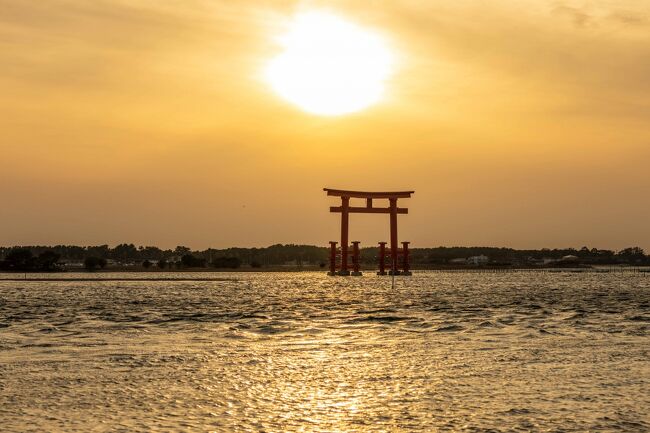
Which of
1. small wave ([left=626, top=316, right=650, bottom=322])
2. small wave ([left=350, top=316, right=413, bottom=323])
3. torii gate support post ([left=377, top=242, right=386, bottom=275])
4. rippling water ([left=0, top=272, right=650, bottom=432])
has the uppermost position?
torii gate support post ([left=377, top=242, right=386, bottom=275])

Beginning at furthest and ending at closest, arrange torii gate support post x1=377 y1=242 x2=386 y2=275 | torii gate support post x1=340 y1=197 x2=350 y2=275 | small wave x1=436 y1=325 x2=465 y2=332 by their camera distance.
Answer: torii gate support post x1=377 y1=242 x2=386 y2=275, torii gate support post x1=340 y1=197 x2=350 y2=275, small wave x1=436 y1=325 x2=465 y2=332

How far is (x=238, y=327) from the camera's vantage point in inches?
1109

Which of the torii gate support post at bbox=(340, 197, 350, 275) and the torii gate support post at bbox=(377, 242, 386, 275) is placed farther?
the torii gate support post at bbox=(377, 242, 386, 275)

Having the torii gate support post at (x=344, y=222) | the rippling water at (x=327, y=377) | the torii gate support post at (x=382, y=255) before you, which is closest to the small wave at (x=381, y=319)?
the rippling water at (x=327, y=377)

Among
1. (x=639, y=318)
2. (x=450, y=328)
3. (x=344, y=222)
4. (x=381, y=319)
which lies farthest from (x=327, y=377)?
(x=344, y=222)

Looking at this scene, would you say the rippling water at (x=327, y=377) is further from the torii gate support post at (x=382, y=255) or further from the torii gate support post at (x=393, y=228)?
the torii gate support post at (x=382, y=255)

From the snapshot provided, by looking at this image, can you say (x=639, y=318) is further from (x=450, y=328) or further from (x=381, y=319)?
(x=381, y=319)

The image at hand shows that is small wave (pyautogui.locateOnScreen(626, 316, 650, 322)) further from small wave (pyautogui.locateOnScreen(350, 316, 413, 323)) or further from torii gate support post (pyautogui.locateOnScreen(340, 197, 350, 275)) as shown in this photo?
torii gate support post (pyautogui.locateOnScreen(340, 197, 350, 275))

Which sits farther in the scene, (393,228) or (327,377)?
(393,228)

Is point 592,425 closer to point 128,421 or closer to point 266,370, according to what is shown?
point 128,421

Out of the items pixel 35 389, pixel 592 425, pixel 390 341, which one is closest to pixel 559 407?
pixel 592 425

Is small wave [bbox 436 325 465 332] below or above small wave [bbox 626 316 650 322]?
below

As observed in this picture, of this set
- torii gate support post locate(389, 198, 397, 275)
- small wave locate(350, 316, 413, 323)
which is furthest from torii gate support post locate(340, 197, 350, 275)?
small wave locate(350, 316, 413, 323)

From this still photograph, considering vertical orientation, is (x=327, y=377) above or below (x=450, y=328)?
below
